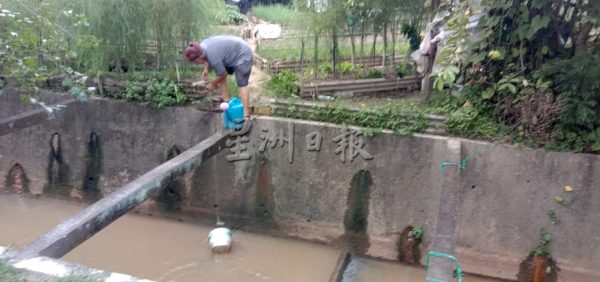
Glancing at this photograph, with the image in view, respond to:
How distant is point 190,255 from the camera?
5.10 m

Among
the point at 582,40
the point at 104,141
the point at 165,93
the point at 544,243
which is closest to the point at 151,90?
the point at 165,93

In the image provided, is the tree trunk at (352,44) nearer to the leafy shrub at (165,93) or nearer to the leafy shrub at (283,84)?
the leafy shrub at (283,84)

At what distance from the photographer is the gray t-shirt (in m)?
5.31

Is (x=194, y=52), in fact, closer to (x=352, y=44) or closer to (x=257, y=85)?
(x=257, y=85)

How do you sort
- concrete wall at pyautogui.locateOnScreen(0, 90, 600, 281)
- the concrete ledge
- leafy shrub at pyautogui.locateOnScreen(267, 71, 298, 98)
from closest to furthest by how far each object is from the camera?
the concrete ledge
concrete wall at pyautogui.locateOnScreen(0, 90, 600, 281)
leafy shrub at pyautogui.locateOnScreen(267, 71, 298, 98)

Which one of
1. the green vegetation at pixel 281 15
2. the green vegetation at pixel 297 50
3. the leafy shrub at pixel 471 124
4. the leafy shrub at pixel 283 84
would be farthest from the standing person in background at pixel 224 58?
the leafy shrub at pixel 471 124

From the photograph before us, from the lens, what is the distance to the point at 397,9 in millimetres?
6496

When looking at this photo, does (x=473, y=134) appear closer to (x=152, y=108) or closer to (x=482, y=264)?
(x=482, y=264)

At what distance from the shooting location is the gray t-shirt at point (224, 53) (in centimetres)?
531

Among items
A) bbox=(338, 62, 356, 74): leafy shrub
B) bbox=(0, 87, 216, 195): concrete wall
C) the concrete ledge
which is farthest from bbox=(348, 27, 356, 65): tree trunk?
the concrete ledge

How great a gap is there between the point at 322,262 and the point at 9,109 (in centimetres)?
473

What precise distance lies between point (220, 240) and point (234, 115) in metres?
1.32

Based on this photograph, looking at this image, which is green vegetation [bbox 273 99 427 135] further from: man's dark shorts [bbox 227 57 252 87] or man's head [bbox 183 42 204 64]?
man's head [bbox 183 42 204 64]

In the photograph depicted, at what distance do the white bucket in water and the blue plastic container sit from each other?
3.73 ft
